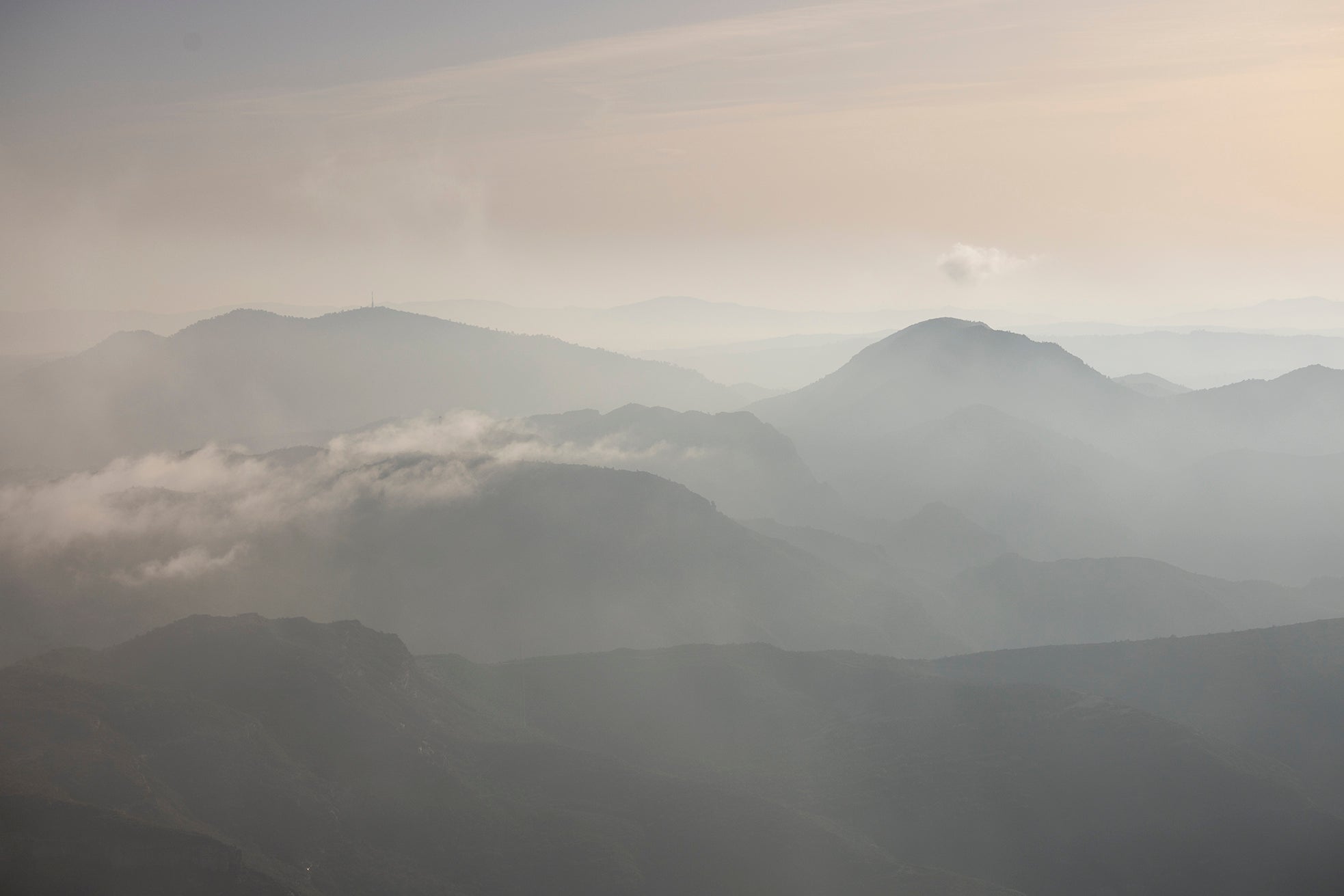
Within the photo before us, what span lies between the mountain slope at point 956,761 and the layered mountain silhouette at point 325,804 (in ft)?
30.9

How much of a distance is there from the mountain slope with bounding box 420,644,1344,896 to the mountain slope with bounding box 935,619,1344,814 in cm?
1089

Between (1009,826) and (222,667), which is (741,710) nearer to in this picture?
(1009,826)

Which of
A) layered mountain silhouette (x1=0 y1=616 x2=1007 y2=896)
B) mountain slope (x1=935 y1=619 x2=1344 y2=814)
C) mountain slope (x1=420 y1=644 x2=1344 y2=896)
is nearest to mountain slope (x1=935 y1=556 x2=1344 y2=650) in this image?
mountain slope (x1=935 y1=619 x2=1344 y2=814)

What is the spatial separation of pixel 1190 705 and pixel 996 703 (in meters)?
21.9

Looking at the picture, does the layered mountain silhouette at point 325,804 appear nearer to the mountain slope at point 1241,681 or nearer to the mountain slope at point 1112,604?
the mountain slope at point 1241,681

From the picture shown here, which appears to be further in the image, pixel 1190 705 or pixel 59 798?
pixel 1190 705

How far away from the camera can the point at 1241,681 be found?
101 meters

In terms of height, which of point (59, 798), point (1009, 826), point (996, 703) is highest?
point (59, 798)

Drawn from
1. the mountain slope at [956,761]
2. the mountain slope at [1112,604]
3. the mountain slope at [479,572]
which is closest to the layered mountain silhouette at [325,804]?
the mountain slope at [956,761]

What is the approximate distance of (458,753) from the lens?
85.4 meters

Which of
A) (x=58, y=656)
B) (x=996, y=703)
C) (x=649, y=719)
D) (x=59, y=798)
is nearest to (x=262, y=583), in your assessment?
(x=58, y=656)

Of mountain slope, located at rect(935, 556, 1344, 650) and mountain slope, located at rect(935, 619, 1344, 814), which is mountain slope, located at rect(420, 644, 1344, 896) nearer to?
mountain slope, located at rect(935, 619, 1344, 814)

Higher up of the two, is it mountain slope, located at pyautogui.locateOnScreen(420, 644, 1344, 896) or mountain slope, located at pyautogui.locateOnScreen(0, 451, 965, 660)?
mountain slope, located at pyautogui.locateOnScreen(0, 451, 965, 660)

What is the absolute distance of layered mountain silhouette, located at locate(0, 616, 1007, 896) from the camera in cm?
5791
